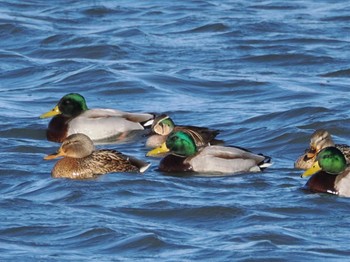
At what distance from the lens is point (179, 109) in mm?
19812

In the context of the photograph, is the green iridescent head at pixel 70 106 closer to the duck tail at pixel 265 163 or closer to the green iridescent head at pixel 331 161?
the duck tail at pixel 265 163

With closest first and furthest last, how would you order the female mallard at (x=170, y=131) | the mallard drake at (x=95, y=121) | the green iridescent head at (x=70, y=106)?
the female mallard at (x=170, y=131), the mallard drake at (x=95, y=121), the green iridescent head at (x=70, y=106)

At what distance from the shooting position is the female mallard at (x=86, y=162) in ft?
51.1

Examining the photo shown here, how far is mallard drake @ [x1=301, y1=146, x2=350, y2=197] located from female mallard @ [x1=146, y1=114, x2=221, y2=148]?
2.46 m

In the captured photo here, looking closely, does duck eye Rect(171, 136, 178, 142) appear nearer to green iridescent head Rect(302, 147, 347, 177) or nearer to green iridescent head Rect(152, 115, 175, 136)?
green iridescent head Rect(152, 115, 175, 136)

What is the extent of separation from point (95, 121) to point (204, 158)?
2896 mm

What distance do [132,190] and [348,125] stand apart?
14.6 feet

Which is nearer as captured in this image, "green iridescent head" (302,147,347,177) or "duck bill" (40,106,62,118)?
"green iridescent head" (302,147,347,177)

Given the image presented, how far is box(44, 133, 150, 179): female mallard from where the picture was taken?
51.1 ft

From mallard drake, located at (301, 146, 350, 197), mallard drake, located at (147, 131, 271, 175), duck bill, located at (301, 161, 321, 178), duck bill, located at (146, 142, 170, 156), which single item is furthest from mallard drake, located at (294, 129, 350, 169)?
duck bill, located at (146, 142, 170, 156)

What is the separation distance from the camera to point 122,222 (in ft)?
44.4

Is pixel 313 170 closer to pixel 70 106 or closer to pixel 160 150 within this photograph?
pixel 160 150

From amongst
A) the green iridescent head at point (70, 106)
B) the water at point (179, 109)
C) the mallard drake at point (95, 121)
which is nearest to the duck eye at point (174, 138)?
the water at point (179, 109)

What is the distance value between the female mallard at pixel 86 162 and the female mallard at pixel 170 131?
4.69ft
